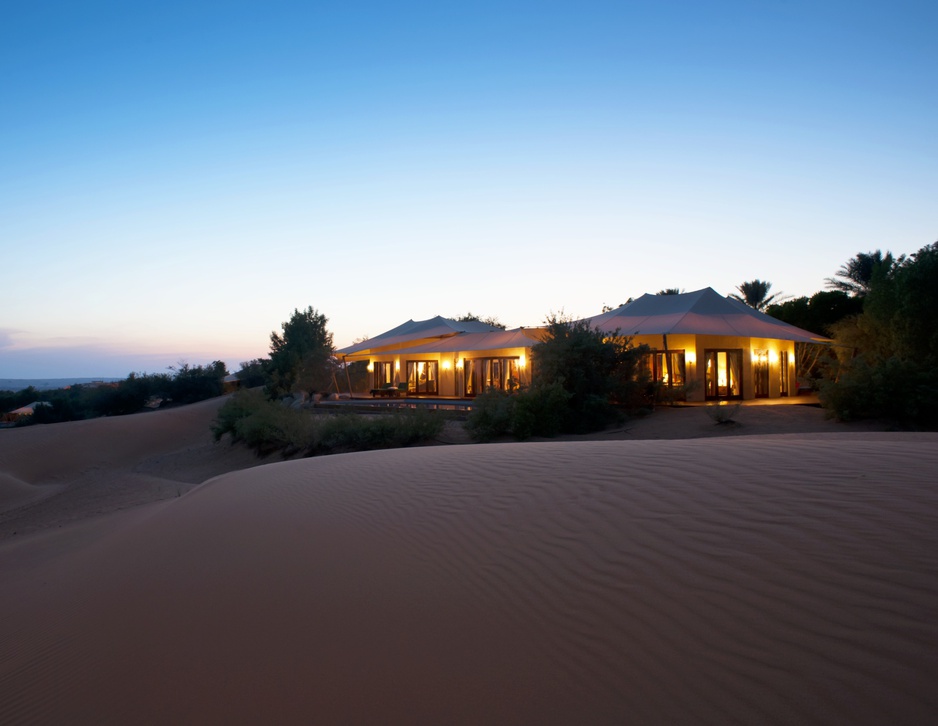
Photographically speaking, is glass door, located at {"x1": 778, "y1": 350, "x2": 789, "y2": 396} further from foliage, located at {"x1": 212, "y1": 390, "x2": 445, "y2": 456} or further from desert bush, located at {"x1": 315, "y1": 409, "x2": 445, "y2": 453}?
desert bush, located at {"x1": 315, "y1": 409, "x2": 445, "y2": 453}

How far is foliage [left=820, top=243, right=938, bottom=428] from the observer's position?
1596 cm

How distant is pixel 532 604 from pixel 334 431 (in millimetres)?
14232

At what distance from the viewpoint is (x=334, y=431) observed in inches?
677

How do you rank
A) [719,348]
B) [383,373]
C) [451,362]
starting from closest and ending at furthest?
[719,348] → [451,362] → [383,373]

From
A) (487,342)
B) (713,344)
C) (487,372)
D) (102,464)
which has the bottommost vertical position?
(102,464)

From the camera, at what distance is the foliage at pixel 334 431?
16.7m

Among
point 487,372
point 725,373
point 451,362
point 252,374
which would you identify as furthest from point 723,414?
point 252,374

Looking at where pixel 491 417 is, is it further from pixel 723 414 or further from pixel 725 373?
pixel 725 373

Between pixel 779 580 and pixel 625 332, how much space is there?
18922 millimetres

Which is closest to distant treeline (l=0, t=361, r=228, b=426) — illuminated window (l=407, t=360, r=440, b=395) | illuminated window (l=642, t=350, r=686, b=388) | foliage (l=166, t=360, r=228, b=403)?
foliage (l=166, t=360, r=228, b=403)

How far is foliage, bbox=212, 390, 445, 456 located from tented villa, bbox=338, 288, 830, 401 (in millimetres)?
4799

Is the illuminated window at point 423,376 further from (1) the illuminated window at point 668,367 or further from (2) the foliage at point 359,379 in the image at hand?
(1) the illuminated window at point 668,367

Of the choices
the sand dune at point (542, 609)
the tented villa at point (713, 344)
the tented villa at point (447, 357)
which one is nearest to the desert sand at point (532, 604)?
the sand dune at point (542, 609)

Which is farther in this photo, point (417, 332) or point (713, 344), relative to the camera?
point (417, 332)
